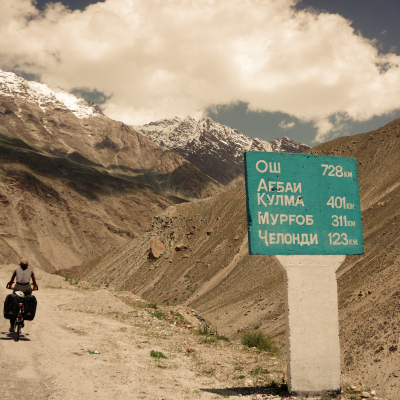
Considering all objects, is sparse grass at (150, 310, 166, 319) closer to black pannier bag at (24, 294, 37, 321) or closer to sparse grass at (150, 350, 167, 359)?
sparse grass at (150, 350, 167, 359)

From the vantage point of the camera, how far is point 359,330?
1934cm

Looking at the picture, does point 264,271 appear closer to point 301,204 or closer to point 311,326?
point 301,204

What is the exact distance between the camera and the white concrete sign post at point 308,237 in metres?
8.13

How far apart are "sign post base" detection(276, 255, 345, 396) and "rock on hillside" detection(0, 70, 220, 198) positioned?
14650 cm

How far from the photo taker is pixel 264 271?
4050 cm

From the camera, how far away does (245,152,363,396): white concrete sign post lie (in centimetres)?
813

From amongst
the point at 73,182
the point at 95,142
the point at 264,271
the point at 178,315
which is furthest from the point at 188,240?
the point at 95,142

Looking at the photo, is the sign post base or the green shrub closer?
the sign post base

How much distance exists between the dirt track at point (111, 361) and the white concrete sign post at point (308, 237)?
1.59 m

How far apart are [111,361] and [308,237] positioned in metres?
5.50

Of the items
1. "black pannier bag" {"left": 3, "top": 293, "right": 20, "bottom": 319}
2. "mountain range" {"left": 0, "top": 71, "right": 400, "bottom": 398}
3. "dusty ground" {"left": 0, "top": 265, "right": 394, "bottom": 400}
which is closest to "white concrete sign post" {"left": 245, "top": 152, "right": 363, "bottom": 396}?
"dusty ground" {"left": 0, "top": 265, "right": 394, "bottom": 400}

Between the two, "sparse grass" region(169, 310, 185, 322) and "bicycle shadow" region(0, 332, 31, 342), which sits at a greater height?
"bicycle shadow" region(0, 332, 31, 342)

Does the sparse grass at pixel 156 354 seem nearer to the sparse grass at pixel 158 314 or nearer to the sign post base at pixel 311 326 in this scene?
the sign post base at pixel 311 326

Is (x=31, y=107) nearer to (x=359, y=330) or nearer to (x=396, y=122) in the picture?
(x=396, y=122)
